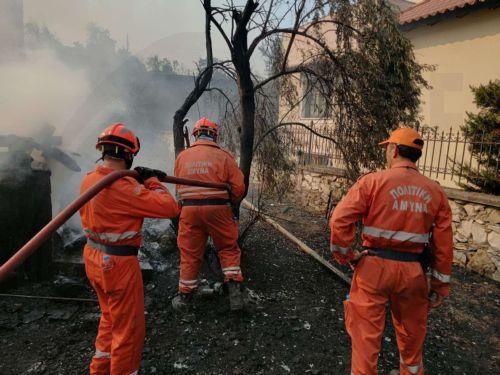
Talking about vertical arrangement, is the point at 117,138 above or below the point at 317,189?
above

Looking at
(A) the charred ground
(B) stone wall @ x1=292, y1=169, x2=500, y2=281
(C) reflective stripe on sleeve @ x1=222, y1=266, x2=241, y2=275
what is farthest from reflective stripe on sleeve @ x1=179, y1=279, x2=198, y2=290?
(B) stone wall @ x1=292, y1=169, x2=500, y2=281

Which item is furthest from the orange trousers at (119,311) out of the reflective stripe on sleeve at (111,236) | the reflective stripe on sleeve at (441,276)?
the reflective stripe on sleeve at (441,276)

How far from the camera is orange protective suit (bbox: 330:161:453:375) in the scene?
8.21 ft

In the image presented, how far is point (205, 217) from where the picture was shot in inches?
157

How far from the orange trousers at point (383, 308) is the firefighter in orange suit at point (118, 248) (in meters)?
1.64

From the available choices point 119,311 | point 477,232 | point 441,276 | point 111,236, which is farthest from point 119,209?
point 477,232

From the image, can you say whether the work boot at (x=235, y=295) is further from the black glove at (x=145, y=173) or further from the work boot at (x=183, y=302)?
the black glove at (x=145, y=173)

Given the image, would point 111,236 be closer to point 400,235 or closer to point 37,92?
point 400,235

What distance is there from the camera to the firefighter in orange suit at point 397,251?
250 centimetres

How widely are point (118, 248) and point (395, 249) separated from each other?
216cm

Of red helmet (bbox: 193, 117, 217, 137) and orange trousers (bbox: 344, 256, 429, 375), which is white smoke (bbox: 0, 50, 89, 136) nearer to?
red helmet (bbox: 193, 117, 217, 137)

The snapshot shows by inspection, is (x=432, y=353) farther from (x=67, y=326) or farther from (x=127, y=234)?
(x=67, y=326)

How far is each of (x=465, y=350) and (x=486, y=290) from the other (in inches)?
75.1

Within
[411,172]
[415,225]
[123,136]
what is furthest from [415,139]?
[123,136]
